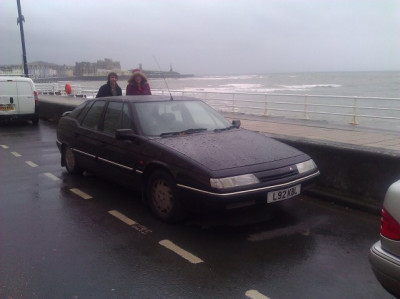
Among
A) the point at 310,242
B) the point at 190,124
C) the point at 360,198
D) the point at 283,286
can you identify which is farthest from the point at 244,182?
the point at 360,198

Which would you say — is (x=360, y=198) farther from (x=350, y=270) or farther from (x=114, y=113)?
(x=114, y=113)

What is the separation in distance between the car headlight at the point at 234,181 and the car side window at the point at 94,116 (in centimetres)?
287

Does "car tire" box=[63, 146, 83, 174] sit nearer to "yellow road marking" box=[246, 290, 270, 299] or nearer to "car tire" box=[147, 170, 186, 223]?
"car tire" box=[147, 170, 186, 223]

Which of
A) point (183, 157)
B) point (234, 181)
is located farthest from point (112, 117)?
point (234, 181)

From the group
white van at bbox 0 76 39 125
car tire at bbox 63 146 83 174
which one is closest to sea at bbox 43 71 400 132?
car tire at bbox 63 146 83 174

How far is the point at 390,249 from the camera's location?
2.79m

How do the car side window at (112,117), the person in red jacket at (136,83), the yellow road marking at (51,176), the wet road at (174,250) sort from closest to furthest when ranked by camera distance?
the wet road at (174,250) < the car side window at (112,117) < the yellow road marking at (51,176) < the person in red jacket at (136,83)

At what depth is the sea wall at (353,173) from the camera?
5.45m

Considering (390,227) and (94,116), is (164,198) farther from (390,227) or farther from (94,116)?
(390,227)

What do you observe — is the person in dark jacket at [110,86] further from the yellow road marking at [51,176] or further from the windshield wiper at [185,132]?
the windshield wiper at [185,132]

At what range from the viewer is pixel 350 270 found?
388 cm

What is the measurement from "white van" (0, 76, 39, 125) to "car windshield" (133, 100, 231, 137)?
10.4 meters

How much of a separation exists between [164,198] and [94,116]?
2.40 meters

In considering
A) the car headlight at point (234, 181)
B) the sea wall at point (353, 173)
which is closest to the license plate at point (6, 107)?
the sea wall at point (353, 173)
